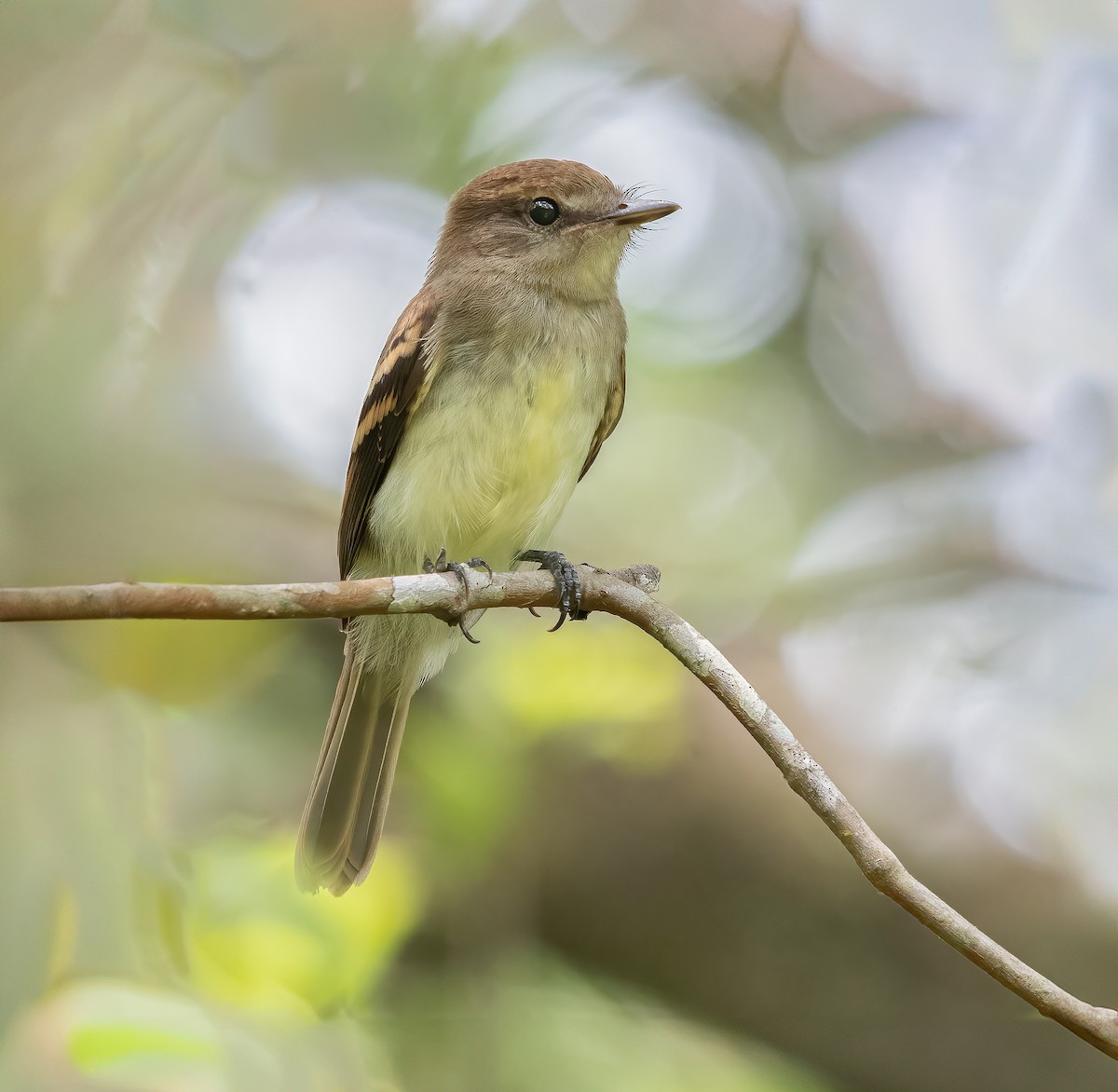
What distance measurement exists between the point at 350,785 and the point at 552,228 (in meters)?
1.28

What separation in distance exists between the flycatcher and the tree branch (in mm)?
515

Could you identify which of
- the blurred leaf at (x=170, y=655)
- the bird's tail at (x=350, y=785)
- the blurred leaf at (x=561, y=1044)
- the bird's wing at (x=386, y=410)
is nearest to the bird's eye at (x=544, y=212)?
the bird's wing at (x=386, y=410)

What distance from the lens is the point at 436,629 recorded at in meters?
2.68

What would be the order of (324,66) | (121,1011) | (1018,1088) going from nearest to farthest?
(121,1011), (1018,1088), (324,66)

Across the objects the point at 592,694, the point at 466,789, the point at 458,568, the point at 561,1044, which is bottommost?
the point at 561,1044

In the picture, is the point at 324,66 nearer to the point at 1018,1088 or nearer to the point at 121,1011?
the point at 121,1011

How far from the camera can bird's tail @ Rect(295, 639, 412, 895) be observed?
2.53 meters

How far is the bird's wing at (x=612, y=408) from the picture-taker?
2564 millimetres

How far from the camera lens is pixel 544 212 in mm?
2502

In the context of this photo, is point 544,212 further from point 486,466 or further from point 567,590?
point 567,590

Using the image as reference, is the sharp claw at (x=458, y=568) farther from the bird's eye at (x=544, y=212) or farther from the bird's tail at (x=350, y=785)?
the bird's eye at (x=544, y=212)

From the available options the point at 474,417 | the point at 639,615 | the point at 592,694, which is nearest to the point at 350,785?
the point at 592,694

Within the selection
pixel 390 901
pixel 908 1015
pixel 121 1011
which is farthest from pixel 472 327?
pixel 908 1015

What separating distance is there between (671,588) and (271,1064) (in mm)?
1749
